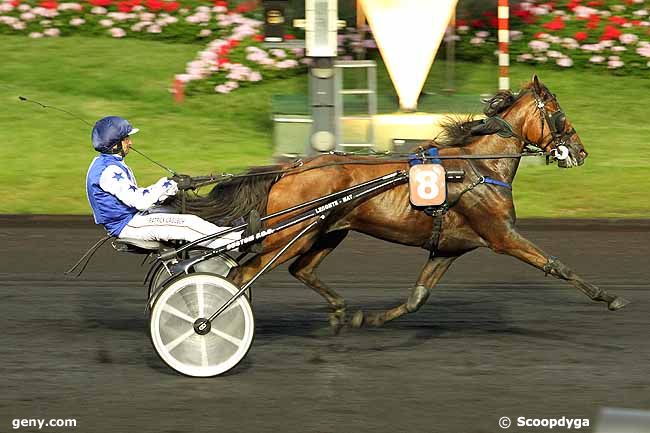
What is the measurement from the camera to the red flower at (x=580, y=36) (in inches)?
687

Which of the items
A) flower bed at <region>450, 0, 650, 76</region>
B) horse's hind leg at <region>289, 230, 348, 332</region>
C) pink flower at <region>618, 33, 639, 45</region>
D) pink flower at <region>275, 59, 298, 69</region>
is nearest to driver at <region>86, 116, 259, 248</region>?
horse's hind leg at <region>289, 230, 348, 332</region>

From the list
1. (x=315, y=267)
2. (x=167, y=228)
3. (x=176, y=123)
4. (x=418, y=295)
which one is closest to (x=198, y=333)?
(x=167, y=228)

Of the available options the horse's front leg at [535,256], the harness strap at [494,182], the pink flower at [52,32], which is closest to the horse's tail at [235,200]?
the harness strap at [494,182]

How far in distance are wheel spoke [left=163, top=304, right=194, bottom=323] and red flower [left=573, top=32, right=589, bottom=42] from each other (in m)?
12.0

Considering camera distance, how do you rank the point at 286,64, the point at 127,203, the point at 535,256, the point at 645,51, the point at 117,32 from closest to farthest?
1. the point at 127,203
2. the point at 535,256
3. the point at 286,64
4. the point at 645,51
5. the point at 117,32

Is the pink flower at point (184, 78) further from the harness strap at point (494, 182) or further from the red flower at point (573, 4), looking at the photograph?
the harness strap at point (494, 182)

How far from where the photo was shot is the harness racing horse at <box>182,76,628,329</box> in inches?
285

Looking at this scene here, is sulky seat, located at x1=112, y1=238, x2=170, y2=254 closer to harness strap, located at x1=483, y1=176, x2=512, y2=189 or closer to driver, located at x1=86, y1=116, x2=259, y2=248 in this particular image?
driver, located at x1=86, y1=116, x2=259, y2=248

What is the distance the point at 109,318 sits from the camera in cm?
828

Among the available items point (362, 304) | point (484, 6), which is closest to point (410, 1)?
point (484, 6)

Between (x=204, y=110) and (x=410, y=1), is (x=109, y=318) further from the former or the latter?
(x=204, y=110)

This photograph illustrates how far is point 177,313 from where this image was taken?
6.70 meters

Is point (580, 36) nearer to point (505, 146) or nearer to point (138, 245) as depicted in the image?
point (505, 146)

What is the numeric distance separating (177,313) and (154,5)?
1236 cm
